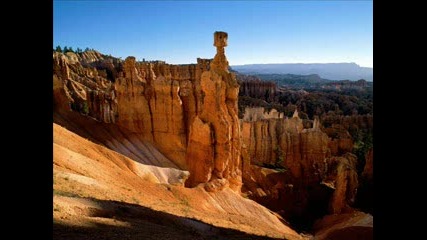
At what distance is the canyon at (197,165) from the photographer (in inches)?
536

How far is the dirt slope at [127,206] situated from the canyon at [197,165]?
63mm

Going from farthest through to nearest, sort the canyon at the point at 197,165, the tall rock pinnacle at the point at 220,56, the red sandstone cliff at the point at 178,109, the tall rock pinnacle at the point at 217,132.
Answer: the tall rock pinnacle at the point at 220,56
the red sandstone cliff at the point at 178,109
the tall rock pinnacle at the point at 217,132
the canyon at the point at 197,165

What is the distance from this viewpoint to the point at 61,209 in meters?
9.59

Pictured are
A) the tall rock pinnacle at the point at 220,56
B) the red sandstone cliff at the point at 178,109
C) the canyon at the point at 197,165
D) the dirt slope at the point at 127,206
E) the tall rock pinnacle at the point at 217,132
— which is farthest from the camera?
the tall rock pinnacle at the point at 220,56

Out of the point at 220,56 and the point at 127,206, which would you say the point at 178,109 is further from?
the point at 127,206

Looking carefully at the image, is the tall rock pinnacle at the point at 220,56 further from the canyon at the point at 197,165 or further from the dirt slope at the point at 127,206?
the dirt slope at the point at 127,206

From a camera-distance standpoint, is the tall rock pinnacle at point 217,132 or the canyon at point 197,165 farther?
the tall rock pinnacle at point 217,132

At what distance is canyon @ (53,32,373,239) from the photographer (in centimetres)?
1362

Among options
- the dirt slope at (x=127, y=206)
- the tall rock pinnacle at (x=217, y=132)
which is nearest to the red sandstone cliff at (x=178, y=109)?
the tall rock pinnacle at (x=217, y=132)
